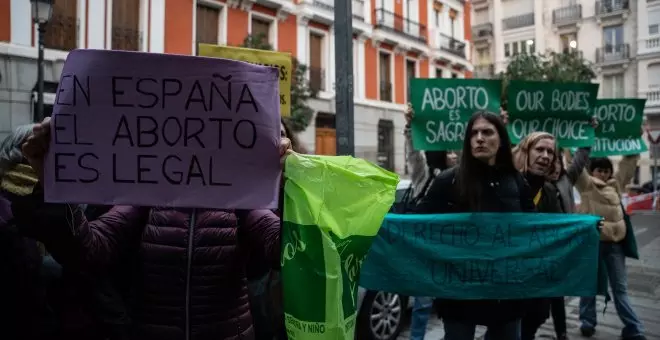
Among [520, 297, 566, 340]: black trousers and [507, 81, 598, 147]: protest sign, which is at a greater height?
[507, 81, 598, 147]: protest sign

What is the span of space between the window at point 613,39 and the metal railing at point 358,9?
19561 mm

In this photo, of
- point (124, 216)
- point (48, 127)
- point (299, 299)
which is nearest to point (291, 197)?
point (299, 299)

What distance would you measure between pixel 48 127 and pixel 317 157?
3.14 feet

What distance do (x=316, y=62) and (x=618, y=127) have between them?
582 inches

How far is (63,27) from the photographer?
12812 millimetres

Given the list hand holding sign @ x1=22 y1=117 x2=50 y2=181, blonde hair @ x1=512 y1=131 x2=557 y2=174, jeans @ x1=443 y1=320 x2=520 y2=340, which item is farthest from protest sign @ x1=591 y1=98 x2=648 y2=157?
hand holding sign @ x1=22 y1=117 x2=50 y2=181

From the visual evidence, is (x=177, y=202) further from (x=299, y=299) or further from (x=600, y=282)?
(x=600, y=282)

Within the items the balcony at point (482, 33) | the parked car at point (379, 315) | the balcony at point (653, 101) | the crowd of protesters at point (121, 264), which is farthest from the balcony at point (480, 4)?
the crowd of protesters at point (121, 264)

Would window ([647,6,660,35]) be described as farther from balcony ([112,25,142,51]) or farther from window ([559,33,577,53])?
balcony ([112,25,142,51])

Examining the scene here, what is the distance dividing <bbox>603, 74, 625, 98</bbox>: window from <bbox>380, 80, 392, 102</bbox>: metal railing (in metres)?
17.2

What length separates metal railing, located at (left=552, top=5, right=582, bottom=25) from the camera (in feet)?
108

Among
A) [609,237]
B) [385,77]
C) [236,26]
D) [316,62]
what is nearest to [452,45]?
[385,77]

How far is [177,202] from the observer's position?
1846 millimetres

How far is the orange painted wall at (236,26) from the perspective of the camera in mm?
16344
